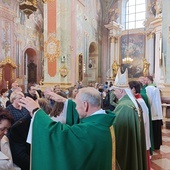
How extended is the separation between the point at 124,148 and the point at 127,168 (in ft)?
0.95

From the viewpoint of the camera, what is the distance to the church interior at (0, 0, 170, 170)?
507 inches

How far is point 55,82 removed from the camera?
12852 millimetres

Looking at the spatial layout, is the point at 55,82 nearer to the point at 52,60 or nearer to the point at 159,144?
the point at 52,60

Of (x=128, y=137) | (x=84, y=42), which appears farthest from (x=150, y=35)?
(x=128, y=137)

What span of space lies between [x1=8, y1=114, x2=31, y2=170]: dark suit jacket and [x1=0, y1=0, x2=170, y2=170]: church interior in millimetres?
4494

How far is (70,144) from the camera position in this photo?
1.97 m

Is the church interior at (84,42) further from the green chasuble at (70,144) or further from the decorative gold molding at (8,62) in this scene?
the green chasuble at (70,144)

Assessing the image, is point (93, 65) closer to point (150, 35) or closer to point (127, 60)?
point (127, 60)

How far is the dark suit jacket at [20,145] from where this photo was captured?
275 centimetres

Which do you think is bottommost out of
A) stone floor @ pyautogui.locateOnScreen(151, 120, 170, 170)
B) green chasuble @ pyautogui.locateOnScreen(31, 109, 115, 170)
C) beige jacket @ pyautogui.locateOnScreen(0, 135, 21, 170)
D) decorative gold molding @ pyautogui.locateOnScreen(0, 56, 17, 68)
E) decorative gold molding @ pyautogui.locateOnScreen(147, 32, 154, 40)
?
stone floor @ pyautogui.locateOnScreen(151, 120, 170, 170)

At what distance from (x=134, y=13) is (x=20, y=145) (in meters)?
21.1

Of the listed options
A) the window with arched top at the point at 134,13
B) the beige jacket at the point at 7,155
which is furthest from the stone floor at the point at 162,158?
the window with arched top at the point at 134,13

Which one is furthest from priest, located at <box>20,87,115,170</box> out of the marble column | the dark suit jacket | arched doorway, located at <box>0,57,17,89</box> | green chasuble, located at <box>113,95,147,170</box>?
the marble column

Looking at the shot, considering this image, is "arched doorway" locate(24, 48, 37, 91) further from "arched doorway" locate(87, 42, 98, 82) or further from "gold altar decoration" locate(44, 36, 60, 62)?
"gold altar decoration" locate(44, 36, 60, 62)
